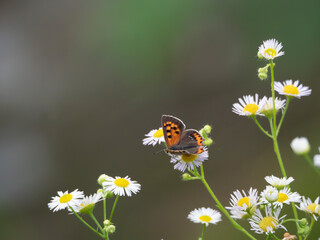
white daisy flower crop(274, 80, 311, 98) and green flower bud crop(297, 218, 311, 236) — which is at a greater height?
white daisy flower crop(274, 80, 311, 98)

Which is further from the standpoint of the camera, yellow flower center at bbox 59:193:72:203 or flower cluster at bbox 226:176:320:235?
yellow flower center at bbox 59:193:72:203

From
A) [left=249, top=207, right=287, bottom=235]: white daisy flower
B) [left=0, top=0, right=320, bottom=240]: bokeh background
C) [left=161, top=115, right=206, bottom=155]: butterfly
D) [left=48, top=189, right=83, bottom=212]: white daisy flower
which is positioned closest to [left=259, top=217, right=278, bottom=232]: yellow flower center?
[left=249, top=207, right=287, bottom=235]: white daisy flower

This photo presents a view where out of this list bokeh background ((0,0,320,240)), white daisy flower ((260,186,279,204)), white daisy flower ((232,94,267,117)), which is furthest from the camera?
bokeh background ((0,0,320,240))

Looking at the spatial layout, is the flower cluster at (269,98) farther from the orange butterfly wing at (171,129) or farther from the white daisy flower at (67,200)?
the white daisy flower at (67,200)

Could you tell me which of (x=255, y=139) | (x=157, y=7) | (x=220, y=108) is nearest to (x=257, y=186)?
(x=255, y=139)

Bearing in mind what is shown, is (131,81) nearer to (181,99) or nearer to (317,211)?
(181,99)

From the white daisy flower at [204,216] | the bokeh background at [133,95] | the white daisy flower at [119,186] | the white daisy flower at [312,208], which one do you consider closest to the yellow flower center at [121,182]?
the white daisy flower at [119,186]

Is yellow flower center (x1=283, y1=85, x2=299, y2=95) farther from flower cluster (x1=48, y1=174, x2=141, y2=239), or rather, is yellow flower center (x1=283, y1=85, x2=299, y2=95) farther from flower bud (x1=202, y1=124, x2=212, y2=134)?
flower cluster (x1=48, y1=174, x2=141, y2=239)

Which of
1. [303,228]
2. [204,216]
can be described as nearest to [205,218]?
[204,216]
